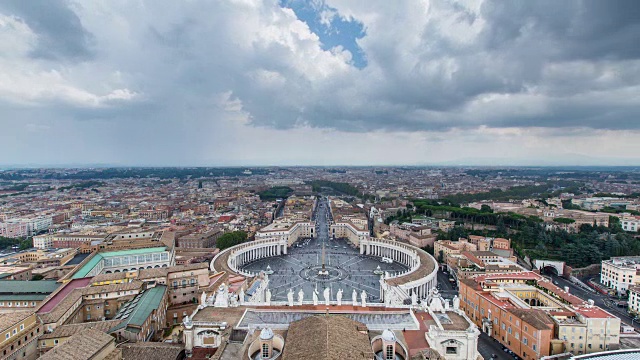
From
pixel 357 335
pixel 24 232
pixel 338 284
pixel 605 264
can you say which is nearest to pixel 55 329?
pixel 357 335

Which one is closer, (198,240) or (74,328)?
(74,328)

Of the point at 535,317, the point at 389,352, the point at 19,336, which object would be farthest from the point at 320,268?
the point at 19,336

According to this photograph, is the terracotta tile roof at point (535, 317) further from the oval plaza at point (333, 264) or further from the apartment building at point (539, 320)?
the oval plaza at point (333, 264)

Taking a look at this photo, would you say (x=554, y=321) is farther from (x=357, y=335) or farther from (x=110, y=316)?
(x=110, y=316)

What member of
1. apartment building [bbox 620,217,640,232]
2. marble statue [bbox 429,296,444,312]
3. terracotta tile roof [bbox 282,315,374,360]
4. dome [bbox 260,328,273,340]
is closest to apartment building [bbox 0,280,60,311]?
dome [bbox 260,328,273,340]

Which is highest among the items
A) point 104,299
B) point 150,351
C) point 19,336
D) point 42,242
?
point 19,336

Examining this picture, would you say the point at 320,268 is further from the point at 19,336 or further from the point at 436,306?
the point at 19,336
